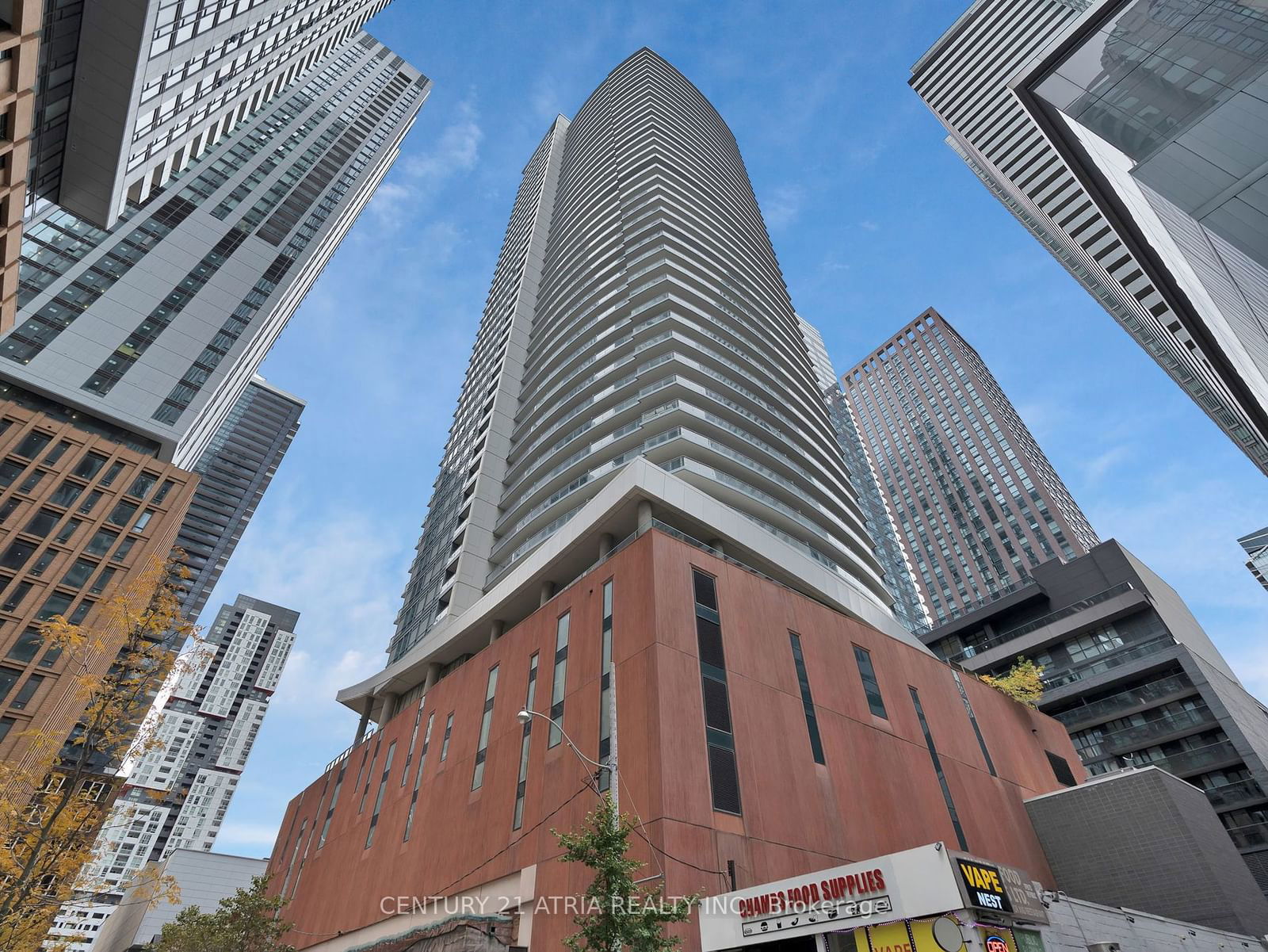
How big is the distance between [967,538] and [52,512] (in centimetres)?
12143

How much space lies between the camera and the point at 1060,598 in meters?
61.0

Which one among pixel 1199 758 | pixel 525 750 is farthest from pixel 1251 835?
pixel 525 750

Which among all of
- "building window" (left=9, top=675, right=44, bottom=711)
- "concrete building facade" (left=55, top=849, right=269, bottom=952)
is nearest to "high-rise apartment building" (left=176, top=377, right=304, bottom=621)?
"concrete building facade" (left=55, top=849, right=269, bottom=952)

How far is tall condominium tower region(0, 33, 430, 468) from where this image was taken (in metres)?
61.5

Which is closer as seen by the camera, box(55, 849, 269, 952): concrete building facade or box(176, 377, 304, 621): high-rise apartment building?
box(55, 849, 269, 952): concrete building facade

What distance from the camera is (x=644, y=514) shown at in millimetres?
31422

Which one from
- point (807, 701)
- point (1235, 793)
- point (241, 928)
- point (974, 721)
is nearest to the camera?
point (807, 701)

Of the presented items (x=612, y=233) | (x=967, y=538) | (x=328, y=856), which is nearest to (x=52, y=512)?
(x=328, y=856)

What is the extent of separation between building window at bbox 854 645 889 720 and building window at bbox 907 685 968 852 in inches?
110

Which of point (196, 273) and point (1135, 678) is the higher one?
point (196, 273)

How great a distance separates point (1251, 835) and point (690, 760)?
48311mm

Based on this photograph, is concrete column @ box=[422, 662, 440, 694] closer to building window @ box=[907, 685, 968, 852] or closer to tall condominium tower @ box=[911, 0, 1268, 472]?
building window @ box=[907, 685, 968, 852]

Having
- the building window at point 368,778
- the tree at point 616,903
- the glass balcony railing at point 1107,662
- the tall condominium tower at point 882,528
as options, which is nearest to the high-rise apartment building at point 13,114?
the tree at point 616,903

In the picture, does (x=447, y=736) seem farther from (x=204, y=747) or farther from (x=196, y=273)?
(x=204, y=747)
